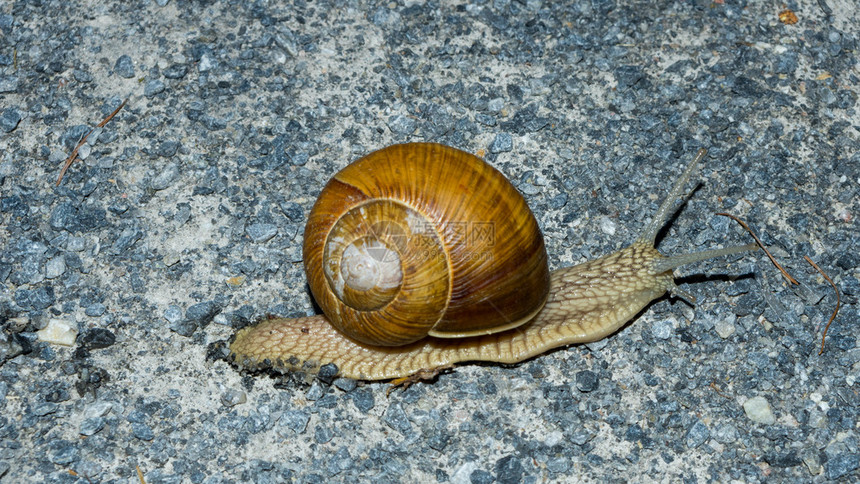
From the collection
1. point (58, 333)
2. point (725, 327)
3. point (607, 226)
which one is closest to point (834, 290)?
point (725, 327)

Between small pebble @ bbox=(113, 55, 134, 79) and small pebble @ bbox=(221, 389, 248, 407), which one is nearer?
small pebble @ bbox=(221, 389, 248, 407)

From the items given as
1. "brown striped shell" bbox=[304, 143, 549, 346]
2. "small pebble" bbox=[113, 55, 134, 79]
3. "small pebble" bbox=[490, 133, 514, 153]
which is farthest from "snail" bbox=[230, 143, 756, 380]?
"small pebble" bbox=[113, 55, 134, 79]

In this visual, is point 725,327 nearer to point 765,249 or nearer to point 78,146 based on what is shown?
point 765,249

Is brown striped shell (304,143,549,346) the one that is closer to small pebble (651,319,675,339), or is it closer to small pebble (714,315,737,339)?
small pebble (651,319,675,339)

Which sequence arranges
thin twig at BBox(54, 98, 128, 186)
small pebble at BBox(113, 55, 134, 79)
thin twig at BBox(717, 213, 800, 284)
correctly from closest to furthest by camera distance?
thin twig at BBox(717, 213, 800, 284)
thin twig at BBox(54, 98, 128, 186)
small pebble at BBox(113, 55, 134, 79)

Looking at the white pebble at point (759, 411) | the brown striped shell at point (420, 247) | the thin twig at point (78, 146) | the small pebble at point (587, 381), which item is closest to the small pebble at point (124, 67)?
the thin twig at point (78, 146)

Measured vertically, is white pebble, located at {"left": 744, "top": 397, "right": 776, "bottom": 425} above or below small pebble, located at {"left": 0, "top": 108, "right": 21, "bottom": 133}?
below

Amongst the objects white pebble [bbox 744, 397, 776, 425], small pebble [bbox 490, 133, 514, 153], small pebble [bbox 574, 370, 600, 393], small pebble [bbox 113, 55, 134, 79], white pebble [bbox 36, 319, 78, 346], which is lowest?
white pebble [bbox 744, 397, 776, 425]

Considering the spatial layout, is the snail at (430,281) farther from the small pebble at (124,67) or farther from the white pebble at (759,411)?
the small pebble at (124,67)

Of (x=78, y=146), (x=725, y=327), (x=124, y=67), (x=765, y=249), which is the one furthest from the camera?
(x=124, y=67)
